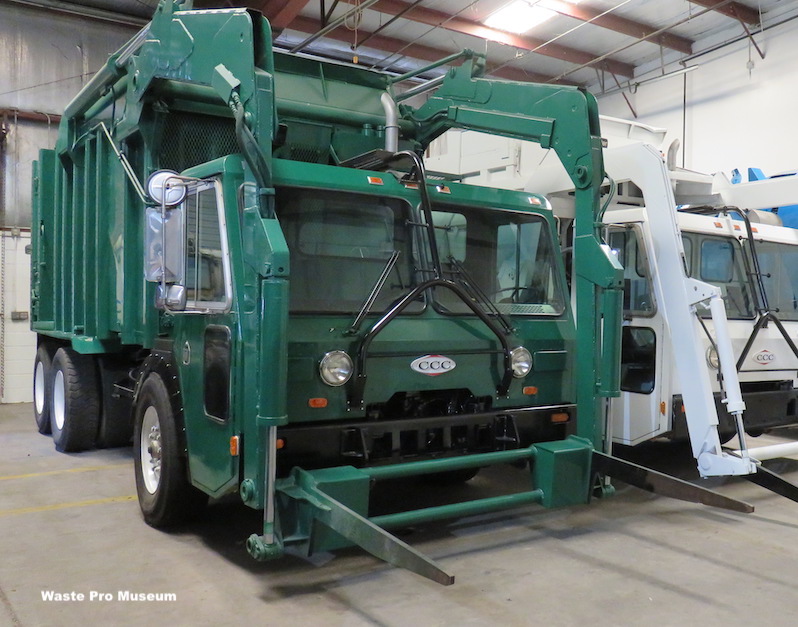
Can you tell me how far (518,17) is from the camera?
497 inches

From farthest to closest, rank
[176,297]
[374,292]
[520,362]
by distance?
[520,362]
[374,292]
[176,297]

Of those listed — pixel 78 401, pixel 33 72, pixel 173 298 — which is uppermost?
pixel 33 72

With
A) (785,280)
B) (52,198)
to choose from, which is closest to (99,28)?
(52,198)

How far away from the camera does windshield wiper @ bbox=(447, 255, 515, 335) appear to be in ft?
15.1

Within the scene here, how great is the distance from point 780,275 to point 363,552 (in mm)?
4518

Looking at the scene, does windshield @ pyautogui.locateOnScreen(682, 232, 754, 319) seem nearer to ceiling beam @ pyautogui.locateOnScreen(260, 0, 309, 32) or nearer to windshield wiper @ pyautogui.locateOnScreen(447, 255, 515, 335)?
windshield wiper @ pyautogui.locateOnScreen(447, 255, 515, 335)

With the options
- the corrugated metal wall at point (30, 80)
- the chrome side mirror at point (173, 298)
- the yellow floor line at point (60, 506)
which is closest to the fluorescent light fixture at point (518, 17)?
the corrugated metal wall at point (30, 80)

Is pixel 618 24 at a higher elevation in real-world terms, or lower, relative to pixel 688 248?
higher

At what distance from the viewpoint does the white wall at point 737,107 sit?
40.2ft

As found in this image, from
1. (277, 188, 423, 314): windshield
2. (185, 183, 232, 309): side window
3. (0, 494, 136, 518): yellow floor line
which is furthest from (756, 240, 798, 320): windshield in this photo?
(0, 494, 136, 518): yellow floor line

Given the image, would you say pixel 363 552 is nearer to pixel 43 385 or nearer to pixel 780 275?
pixel 780 275

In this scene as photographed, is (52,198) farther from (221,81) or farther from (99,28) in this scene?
(99,28)

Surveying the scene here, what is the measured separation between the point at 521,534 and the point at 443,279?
1.75m

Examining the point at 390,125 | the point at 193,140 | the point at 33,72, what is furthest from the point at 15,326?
the point at 390,125
